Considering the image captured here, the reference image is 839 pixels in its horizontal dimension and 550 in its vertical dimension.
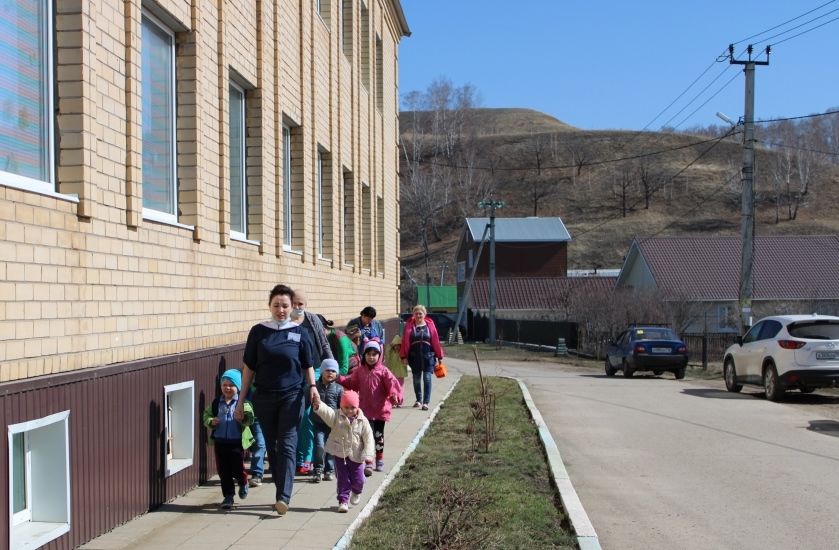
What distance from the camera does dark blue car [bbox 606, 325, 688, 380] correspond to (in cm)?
2658

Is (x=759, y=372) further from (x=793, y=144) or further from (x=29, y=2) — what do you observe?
(x=793, y=144)

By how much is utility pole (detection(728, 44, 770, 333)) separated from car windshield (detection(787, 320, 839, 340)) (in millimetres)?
8640

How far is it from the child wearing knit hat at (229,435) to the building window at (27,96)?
252 centimetres

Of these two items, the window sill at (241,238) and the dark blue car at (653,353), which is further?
the dark blue car at (653,353)

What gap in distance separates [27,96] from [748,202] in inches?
933

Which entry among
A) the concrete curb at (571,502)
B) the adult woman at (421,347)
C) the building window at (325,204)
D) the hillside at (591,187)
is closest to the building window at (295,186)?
the building window at (325,204)

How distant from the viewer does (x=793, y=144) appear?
128 metres

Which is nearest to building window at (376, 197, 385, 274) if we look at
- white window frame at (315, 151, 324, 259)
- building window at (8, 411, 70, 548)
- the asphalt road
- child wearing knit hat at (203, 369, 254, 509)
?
the asphalt road

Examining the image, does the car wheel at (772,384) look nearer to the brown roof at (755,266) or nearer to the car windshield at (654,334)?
the car windshield at (654,334)

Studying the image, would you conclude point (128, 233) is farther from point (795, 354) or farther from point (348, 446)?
point (795, 354)

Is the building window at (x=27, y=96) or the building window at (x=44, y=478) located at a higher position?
the building window at (x=27, y=96)

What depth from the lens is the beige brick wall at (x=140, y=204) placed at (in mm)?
5891

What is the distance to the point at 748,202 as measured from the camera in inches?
1054

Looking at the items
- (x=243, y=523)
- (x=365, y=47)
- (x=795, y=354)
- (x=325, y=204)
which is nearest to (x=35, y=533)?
(x=243, y=523)
